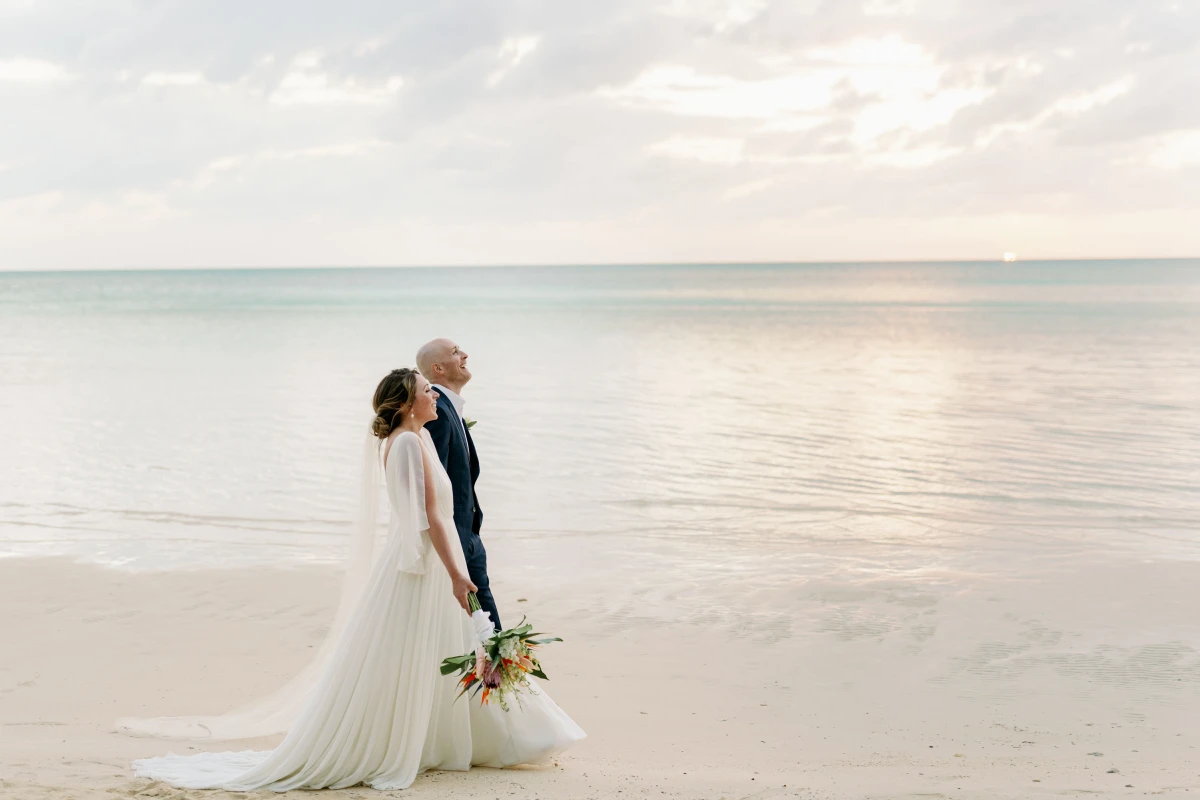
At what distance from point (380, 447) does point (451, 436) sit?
33 cm

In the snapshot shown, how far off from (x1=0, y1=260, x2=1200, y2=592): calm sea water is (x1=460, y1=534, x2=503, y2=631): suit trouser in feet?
13.8

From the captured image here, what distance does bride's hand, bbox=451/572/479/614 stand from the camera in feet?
15.1

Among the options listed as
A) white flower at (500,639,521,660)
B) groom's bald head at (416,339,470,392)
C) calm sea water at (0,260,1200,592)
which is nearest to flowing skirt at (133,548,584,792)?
white flower at (500,639,521,660)

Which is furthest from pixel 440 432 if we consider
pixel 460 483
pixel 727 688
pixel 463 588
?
pixel 727 688

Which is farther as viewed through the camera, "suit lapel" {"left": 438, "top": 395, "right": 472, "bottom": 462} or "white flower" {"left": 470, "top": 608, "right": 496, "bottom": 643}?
"suit lapel" {"left": 438, "top": 395, "right": 472, "bottom": 462}

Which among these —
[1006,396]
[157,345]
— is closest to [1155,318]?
[1006,396]

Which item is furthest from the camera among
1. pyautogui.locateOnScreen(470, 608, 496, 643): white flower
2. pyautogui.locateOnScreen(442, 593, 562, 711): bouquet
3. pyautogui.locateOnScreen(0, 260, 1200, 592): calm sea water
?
pyautogui.locateOnScreen(0, 260, 1200, 592): calm sea water

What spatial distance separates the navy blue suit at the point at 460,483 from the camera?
16.2ft

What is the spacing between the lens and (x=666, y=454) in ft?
49.6

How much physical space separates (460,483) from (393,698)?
3.28ft

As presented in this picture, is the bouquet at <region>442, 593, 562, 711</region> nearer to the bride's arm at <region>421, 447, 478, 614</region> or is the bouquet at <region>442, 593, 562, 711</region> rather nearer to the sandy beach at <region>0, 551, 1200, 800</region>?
the bride's arm at <region>421, 447, 478, 614</region>

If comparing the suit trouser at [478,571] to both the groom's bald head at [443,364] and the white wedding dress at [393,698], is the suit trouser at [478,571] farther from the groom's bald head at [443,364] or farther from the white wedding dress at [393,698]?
the groom's bald head at [443,364]

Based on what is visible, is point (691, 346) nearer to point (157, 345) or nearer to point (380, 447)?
point (157, 345)

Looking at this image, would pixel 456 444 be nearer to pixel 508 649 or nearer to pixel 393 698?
pixel 508 649
